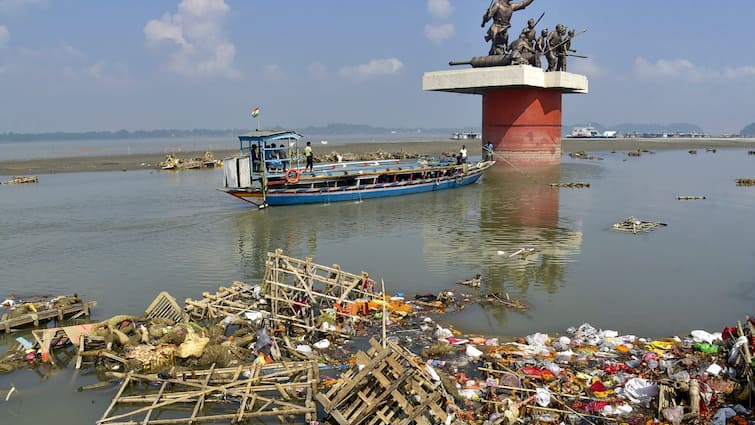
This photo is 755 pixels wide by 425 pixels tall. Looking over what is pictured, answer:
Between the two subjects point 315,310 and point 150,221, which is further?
point 150,221

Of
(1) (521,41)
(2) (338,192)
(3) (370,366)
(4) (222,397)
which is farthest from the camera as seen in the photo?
(1) (521,41)

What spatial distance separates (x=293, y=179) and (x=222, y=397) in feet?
61.2

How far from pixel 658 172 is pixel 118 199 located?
3983 centimetres

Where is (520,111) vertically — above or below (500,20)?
below

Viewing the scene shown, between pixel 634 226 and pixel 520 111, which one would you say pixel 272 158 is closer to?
pixel 634 226

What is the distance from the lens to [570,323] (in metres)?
12.0

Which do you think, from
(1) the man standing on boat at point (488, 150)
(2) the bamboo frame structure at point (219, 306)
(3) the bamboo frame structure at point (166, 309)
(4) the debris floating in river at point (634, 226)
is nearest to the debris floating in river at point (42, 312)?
(3) the bamboo frame structure at point (166, 309)

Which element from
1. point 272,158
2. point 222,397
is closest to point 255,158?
point 272,158

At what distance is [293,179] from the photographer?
27109mm

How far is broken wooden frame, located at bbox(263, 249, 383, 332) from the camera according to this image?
11.4 m

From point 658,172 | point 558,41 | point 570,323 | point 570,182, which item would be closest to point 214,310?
point 570,323

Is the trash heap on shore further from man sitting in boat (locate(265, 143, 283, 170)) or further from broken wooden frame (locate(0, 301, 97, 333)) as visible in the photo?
man sitting in boat (locate(265, 143, 283, 170))

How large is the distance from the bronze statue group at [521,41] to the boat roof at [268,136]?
22.2m

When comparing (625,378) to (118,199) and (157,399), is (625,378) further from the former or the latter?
(118,199)
